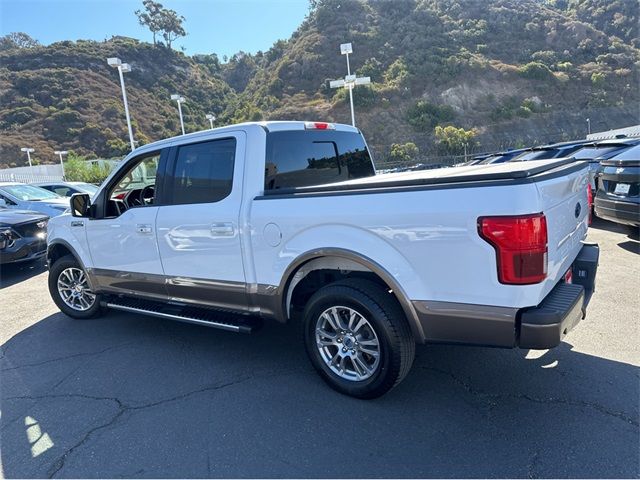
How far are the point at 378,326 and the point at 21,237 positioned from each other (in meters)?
7.37

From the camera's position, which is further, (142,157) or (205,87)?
(205,87)

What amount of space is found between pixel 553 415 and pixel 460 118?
2067 inches

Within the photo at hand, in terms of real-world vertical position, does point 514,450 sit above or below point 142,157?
below

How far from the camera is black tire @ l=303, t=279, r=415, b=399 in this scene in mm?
2842

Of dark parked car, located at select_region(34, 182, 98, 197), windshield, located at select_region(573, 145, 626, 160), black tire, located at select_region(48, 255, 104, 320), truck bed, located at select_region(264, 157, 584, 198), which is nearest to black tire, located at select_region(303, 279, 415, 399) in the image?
truck bed, located at select_region(264, 157, 584, 198)

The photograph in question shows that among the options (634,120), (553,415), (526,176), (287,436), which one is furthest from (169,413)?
(634,120)

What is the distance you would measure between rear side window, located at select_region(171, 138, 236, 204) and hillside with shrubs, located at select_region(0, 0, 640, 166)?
119 ft

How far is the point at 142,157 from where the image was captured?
4.31 m

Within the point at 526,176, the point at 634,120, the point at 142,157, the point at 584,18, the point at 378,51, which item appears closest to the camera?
the point at 526,176

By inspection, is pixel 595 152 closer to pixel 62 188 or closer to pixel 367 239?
pixel 367 239

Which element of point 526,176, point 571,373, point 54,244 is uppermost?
point 526,176

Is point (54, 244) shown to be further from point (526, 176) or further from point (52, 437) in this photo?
point (526, 176)

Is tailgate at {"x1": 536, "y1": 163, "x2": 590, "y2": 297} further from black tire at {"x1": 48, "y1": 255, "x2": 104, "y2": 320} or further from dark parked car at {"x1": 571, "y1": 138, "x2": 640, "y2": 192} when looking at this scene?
dark parked car at {"x1": 571, "y1": 138, "x2": 640, "y2": 192}

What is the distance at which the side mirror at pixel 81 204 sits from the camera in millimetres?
4625
